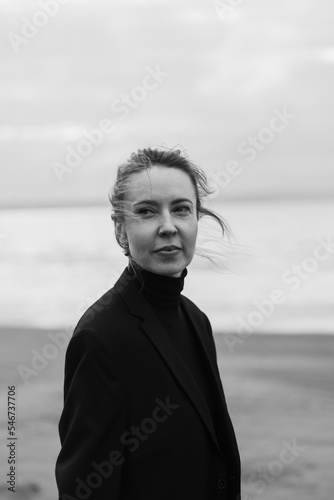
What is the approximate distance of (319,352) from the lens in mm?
6020

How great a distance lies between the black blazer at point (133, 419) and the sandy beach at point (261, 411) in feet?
7.23

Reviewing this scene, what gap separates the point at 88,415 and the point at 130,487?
172mm

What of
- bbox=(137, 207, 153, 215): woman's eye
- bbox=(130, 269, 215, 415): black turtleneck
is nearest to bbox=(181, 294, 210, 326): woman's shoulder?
bbox=(130, 269, 215, 415): black turtleneck

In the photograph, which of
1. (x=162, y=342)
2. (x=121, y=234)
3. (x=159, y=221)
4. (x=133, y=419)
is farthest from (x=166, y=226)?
(x=133, y=419)

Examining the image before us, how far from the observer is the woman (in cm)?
147

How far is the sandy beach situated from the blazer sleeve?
223cm

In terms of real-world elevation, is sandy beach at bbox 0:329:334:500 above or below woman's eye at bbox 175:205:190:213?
above

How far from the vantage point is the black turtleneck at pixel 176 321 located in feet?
5.28

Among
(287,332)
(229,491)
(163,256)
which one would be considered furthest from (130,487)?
(287,332)

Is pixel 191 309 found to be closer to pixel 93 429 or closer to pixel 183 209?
pixel 183 209

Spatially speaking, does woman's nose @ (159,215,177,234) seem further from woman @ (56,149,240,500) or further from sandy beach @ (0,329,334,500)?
sandy beach @ (0,329,334,500)

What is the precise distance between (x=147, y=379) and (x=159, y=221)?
1.04 feet
